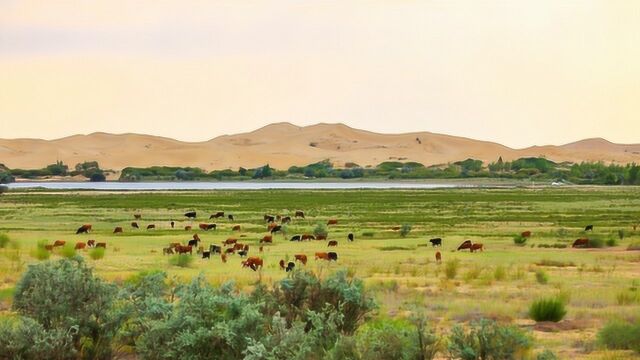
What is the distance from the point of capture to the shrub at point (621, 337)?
14.1 m

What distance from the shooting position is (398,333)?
977 centimetres

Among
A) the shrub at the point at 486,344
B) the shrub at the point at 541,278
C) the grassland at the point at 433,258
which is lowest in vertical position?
the grassland at the point at 433,258

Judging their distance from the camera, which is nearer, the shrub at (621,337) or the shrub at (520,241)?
the shrub at (621,337)

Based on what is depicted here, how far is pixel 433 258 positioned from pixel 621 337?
16508mm

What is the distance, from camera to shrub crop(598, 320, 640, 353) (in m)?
14.1

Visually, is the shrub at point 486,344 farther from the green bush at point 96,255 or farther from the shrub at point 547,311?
the green bush at point 96,255

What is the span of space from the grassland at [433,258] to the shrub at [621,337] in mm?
263

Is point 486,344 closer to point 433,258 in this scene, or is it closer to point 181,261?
point 181,261

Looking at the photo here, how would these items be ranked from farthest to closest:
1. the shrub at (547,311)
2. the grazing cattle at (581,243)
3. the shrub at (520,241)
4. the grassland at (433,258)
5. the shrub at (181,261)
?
the shrub at (520,241) → the grazing cattle at (581,243) → the shrub at (181,261) → the grassland at (433,258) → the shrub at (547,311)

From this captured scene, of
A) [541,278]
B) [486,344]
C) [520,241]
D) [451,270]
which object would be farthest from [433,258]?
[486,344]

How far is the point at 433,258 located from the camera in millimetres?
30688

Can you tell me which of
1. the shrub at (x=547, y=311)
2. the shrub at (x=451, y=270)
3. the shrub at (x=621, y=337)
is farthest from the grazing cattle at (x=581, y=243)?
the shrub at (x=621, y=337)

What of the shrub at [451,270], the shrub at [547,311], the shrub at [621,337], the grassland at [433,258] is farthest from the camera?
the shrub at [451,270]

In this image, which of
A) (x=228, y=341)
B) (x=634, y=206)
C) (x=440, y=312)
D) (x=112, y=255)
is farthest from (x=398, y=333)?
(x=634, y=206)
